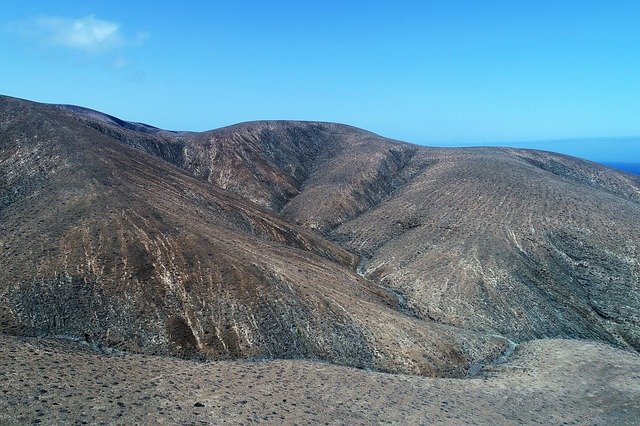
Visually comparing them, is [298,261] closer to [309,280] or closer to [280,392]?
[309,280]

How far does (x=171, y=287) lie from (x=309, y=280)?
10.7 metres

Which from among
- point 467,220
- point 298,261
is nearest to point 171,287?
point 298,261

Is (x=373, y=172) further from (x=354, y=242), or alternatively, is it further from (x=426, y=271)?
(x=426, y=271)

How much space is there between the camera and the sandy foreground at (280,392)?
1688 centimetres

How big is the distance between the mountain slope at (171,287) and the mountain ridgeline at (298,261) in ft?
0.40

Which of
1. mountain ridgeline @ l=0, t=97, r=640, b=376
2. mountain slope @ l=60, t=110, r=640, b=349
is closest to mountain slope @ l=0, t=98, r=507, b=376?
mountain ridgeline @ l=0, t=97, r=640, b=376

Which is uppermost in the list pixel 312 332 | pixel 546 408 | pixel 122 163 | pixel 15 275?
pixel 122 163

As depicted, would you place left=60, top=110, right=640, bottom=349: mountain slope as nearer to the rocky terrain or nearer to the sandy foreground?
the rocky terrain

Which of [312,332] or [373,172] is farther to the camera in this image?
[373,172]

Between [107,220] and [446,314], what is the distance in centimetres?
2930

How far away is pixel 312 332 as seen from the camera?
2991cm

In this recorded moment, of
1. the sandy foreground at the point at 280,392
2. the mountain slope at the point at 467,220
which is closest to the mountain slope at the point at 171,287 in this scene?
the sandy foreground at the point at 280,392

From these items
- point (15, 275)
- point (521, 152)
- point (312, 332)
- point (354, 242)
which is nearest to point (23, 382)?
point (15, 275)

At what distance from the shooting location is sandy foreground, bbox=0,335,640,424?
664 inches
